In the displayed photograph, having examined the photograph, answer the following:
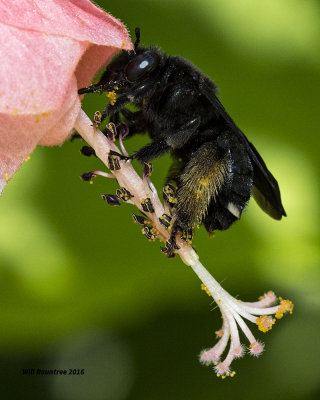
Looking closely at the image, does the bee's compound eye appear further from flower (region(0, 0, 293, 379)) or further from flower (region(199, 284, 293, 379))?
flower (region(199, 284, 293, 379))

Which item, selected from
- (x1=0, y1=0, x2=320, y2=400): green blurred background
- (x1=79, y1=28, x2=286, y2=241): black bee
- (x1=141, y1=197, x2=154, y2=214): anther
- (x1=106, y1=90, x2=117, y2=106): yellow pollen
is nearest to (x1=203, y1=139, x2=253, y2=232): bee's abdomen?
(x1=79, y1=28, x2=286, y2=241): black bee

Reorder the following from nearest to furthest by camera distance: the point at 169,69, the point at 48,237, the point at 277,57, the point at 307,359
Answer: the point at 169,69 < the point at 48,237 < the point at 277,57 < the point at 307,359

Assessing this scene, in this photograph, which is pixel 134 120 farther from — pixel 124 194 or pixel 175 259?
pixel 175 259

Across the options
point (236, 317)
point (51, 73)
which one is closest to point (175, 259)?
point (236, 317)

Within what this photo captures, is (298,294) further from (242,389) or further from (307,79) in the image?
(307,79)

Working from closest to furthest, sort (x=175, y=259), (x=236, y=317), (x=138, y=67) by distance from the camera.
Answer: (x=138, y=67) → (x=236, y=317) → (x=175, y=259)

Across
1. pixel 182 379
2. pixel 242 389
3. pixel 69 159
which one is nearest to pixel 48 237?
pixel 69 159
